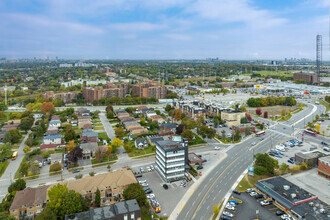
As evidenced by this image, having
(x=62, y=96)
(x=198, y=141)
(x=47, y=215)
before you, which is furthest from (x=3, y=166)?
(x=62, y=96)

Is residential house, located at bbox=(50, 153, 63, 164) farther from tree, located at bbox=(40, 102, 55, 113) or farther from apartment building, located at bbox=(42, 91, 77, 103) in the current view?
apartment building, located at bbox=(42, 91, 77, 103)

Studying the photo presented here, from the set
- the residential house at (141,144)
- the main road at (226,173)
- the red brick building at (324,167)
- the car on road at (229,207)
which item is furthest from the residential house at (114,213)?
the red brick building at (324,167)

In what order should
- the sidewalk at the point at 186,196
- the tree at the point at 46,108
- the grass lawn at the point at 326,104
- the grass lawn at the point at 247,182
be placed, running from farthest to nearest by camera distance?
1. the grass lawn at the point at 326,104
2. the tree at the point at 46,108
3. the grass lawn at the point at 247,182
4. the sidewalk at the point at 186,196

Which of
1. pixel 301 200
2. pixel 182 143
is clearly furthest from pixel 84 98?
pixel 301 200

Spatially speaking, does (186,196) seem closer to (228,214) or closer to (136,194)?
(228,214)

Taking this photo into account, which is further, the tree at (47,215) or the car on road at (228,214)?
the car on road at (228,214)

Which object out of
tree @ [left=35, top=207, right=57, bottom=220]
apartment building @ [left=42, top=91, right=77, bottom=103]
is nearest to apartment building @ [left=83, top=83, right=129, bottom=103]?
apartment building @ [left=42, top=91, right=77, bottom=103]

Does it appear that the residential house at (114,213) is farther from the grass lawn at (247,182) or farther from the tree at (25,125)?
the tree at (25,125)
